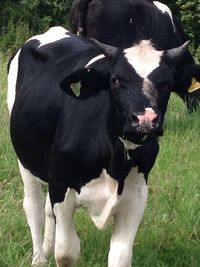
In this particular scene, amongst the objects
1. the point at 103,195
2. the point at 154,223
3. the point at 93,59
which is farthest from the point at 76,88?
the point at 154,223

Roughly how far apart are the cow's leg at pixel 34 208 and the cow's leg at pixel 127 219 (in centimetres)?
79

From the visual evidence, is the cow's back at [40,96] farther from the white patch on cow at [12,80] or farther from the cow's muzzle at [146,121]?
the cow's muzzle at [146,121]

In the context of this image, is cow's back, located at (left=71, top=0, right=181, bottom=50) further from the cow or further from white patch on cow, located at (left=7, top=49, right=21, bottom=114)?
white patch on cow, located at (left=7, top=49, right=21, bottom=114)

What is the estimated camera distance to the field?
5260mm

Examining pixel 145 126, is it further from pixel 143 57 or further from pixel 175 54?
pixel 175 54

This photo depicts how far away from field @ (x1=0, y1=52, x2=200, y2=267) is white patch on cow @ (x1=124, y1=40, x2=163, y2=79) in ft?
4.61

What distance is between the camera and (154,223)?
580 cm

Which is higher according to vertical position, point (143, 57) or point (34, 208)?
point (143, 57)

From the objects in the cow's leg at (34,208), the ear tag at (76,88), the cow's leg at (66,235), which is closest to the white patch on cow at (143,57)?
the ear tag at (76,88)

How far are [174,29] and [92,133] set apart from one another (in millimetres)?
4488

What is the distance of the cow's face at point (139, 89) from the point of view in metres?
3.97

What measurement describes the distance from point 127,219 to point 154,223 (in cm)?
110

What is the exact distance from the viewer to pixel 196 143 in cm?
787

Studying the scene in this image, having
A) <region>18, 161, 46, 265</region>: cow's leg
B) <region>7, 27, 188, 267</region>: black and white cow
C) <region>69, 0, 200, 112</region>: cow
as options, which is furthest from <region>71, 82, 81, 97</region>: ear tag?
<region>69, 0, 200, 112</region>: cow
